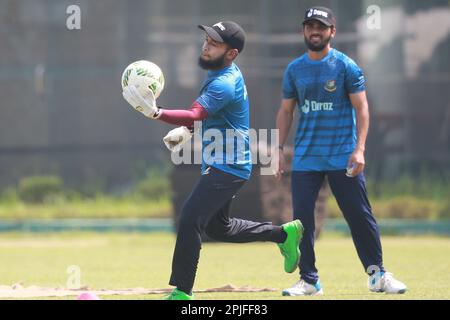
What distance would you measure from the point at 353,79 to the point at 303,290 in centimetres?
166

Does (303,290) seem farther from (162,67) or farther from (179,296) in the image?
(162,67)

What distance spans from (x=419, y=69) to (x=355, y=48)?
4.27ft

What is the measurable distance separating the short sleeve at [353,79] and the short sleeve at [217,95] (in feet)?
3.91

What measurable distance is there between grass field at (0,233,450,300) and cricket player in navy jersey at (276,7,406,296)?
1.08 feet

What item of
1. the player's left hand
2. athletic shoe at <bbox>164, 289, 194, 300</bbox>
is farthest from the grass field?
the player's left hand

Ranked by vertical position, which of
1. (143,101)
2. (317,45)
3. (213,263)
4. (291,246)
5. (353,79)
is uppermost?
(317,45)

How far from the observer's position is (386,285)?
9828 mm

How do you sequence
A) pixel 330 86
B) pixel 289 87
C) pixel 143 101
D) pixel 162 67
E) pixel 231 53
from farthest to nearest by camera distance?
pixel 162 67
pixel 289 87
pixel 330 86
pixel 231 53
pixel 143 101

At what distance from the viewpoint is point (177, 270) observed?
912 cm

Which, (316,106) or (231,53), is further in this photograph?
(316,106)

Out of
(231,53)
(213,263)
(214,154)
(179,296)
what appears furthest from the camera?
(213,263)

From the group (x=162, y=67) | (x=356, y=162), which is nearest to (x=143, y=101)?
(x=356, y=162)

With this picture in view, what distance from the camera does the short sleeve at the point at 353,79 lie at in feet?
→ 32.7

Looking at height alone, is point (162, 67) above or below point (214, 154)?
above
